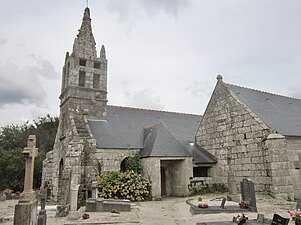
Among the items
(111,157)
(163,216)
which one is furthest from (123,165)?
(163,216)

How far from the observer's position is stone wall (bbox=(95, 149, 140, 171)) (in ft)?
45.0

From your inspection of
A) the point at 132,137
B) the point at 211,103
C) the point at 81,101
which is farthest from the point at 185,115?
the point at 81,101

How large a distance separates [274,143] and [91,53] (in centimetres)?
1319

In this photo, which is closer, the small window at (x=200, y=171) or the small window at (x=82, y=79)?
the small window at (x=200, y=171)

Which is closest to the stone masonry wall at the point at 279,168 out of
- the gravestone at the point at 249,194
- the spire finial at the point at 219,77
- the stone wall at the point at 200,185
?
the gravestone at the point at 249,194

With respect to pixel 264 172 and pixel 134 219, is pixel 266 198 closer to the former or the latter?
pixel 264 172

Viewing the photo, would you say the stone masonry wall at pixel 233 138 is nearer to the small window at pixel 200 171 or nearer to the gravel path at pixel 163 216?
the small window at pixel 200 171

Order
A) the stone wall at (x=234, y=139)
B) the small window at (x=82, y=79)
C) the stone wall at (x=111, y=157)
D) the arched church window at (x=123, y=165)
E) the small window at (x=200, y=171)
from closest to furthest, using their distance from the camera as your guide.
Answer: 1. the stone wall at (x=234, y=139)
2. the stone wall at (x=111, y=157)
3. the arched church window at (x=123, y=165)
4. the small window at (x=200, y=171)
5. the small window at (x=82, y=79)

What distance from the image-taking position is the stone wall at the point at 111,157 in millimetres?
13719

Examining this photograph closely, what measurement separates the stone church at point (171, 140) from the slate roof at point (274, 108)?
5 cm

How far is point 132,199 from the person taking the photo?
12.2 meters

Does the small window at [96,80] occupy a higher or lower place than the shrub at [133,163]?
higher

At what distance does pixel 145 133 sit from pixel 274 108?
27.9 feet

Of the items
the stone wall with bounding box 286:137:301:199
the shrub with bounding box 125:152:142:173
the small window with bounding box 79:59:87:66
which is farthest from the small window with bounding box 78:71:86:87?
the stone wall with bounding box 286:137:301:199
